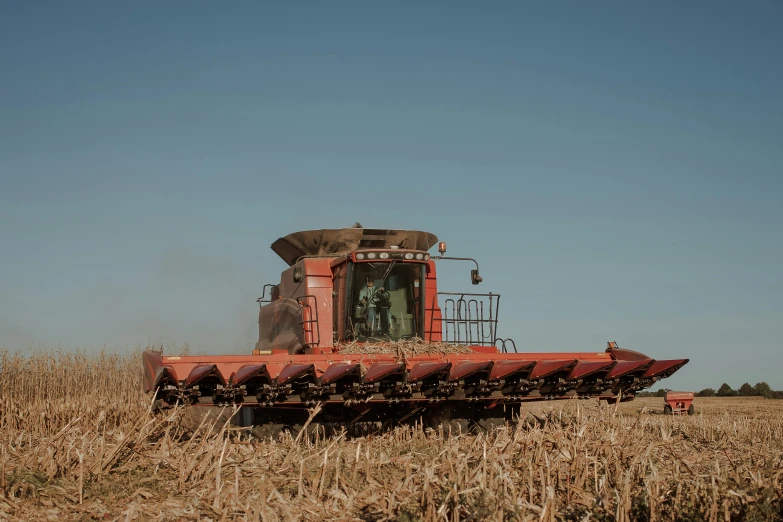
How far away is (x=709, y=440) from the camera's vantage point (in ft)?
32.5

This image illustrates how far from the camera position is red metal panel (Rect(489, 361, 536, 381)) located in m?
8.59

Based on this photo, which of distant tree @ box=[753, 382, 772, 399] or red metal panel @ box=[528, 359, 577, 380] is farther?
distant tree @ box=[753, 382, 772, 399]

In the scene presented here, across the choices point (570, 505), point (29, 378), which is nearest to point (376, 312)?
point (570, 505)

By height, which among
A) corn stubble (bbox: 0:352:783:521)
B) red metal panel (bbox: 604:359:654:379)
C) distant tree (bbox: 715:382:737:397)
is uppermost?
red metal panel (bbox: 604:359:654:379)

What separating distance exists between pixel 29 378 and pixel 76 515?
13.6m

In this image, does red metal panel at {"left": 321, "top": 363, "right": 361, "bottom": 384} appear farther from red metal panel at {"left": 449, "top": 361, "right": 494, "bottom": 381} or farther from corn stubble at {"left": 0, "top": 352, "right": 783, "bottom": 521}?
red metal panel at {"left": 449, "top": 361, "right": 494, "bottom": 381}

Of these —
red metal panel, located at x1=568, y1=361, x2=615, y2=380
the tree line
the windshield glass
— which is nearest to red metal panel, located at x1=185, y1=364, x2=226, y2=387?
the windshield glass

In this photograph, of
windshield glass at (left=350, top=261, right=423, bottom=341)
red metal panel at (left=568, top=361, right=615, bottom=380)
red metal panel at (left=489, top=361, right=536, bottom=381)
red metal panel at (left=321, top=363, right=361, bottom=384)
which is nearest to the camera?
red metal panel at (left=321, top=363, right=361, bottom=384)

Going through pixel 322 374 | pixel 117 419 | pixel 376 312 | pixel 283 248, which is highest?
pixel 283 248

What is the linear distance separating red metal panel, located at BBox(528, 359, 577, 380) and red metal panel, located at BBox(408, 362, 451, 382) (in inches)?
44.4

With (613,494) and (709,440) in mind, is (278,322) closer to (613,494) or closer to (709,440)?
(709,440)

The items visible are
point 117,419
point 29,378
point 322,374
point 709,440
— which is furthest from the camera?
point 29,378

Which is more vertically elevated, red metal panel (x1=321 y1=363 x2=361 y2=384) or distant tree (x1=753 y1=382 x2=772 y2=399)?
red metal panel (x1=321 y1=363 x2=361 y2=384)

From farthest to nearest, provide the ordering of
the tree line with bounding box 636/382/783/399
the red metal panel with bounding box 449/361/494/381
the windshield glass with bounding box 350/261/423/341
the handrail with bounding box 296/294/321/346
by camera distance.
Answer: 1. the tree line with bounding box 636/382/783/399
2. the windshield glass with bounding box 350/261/423/341
3. the handrail with bounding box 296/294/321/346
4. the red metal panel with bounding box 449/361/494/381
